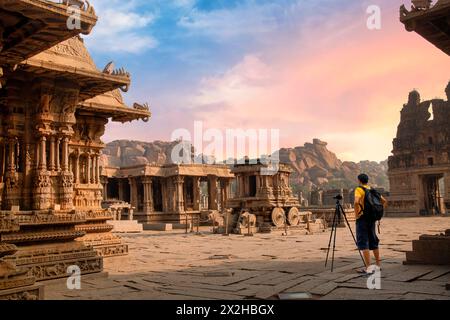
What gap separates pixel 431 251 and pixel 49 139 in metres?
8.74

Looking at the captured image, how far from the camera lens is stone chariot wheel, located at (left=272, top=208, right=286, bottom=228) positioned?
2541 centimetres

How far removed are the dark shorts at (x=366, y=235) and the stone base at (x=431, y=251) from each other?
1506 mm

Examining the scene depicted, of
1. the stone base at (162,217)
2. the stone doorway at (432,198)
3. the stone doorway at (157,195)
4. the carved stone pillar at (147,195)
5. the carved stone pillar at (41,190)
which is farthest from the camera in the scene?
the stone doorway at (432,198)

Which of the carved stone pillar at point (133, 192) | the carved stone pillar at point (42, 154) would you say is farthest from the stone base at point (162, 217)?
the carved stone pillar at point (42, 154)

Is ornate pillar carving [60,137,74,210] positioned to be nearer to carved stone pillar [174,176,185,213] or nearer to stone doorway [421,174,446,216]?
carved stone pillar [174,176,185,213]

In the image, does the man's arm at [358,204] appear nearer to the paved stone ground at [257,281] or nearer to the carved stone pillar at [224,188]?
the paved stone ground at [257,281]

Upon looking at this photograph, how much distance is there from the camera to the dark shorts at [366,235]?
24.1 ft

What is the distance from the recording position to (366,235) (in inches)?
290

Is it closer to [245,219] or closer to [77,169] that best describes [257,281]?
[77,169]

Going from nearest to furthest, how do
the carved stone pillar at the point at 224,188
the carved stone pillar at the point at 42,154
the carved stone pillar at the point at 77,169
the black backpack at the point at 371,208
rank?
the black backpack at the point at 371,208
the carved stone pillar at the point at 42,154
the carved stone pillar at the point at 77,169
the carved stone pillar at the point at 224,188

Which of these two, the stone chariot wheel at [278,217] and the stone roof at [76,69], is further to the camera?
the stone chariot wheel at [278,217]

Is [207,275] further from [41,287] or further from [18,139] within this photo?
[18,139]

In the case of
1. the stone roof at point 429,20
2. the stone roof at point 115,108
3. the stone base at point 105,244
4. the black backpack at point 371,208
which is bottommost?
the stone base at point 105,244

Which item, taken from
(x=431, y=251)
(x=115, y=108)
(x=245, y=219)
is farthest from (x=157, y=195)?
(x=431, y=251)
